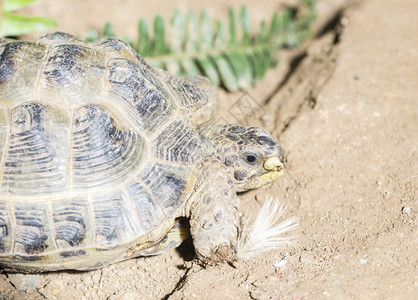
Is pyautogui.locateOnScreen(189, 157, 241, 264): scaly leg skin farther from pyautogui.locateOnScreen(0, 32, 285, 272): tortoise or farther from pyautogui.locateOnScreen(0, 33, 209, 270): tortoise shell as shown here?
pyautogui.locateOnScreen(0, 33, 209, 270): tortoise shell

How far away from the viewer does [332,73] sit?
5367 mm

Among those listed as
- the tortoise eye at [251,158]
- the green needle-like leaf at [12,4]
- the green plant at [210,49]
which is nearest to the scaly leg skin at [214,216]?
the tortoise eye at [251,158]

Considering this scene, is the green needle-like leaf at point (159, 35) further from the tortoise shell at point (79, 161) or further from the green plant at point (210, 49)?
the tortoise shell at point (79, 161)

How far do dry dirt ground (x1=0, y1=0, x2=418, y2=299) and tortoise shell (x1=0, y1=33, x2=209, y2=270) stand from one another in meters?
0.51

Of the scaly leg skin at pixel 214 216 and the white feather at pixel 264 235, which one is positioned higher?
the scaly leg skin at pixel 214 216

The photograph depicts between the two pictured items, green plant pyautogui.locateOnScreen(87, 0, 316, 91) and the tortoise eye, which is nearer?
the tortoise eye

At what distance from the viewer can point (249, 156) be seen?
408 cm

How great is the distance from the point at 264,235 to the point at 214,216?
1.59 feet

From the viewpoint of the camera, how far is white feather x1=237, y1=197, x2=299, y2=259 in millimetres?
3805

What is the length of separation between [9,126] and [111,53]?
1.15 m

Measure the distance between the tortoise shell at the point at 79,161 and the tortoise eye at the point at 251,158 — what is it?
48cm

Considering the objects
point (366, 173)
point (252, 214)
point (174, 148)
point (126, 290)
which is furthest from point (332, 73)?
point (126, 290)

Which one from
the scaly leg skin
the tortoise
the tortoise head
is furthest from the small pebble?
the tortoise head

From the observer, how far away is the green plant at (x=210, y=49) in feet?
18.9
